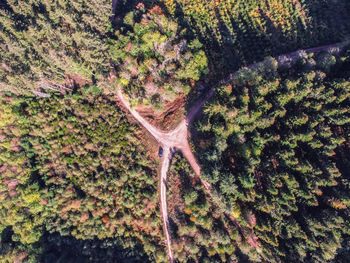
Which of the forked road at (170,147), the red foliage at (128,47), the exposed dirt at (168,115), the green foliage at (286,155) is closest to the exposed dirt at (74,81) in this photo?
the red foliage at (128,47)

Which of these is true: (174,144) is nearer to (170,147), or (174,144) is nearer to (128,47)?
(170,147)

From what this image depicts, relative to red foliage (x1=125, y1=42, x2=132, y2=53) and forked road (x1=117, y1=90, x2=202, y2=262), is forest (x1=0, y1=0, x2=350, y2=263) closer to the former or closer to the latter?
red foliage (x1=125, y1=42, x2=132, y2=53)

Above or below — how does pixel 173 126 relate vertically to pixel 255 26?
below

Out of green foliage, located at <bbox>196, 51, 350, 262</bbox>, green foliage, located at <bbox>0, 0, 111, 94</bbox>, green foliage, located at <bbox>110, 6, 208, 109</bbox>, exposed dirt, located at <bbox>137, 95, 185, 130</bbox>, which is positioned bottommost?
green foliage, located at <bbox>196, 51, 350, 262</bbox>

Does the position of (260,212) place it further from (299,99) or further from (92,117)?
(92,117)

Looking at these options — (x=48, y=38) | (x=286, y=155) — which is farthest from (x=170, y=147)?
(x=48, y=38)

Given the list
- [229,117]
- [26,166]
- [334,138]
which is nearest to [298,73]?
[334,138]

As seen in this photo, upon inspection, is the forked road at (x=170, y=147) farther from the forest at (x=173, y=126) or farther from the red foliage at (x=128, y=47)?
the red foliage at (x=128, y=47)

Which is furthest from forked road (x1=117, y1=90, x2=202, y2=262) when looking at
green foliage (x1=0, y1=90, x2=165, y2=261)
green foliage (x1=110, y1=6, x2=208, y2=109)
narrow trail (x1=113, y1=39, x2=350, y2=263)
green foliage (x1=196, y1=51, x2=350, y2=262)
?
green foliage (x1=110, y1=6, x2=208, y2=109)

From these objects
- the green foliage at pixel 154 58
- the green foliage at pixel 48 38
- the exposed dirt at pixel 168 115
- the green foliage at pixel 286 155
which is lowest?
the green foliage at pixel 286 155
